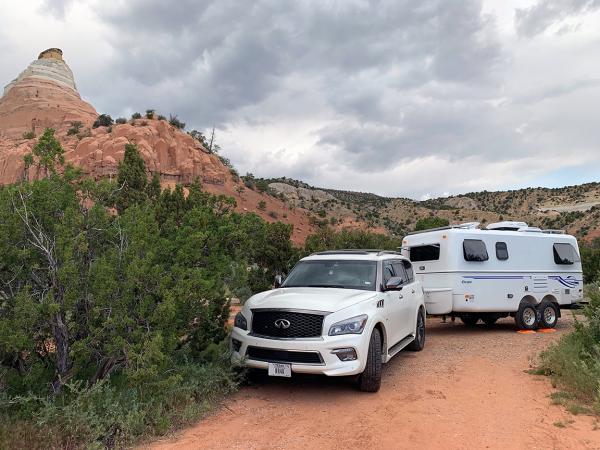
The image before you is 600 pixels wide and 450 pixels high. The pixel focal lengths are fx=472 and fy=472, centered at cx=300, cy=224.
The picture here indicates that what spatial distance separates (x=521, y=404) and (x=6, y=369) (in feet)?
20.1

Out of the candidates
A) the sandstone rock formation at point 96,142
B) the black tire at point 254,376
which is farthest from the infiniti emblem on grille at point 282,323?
the sandstone rock formation at point 96,142

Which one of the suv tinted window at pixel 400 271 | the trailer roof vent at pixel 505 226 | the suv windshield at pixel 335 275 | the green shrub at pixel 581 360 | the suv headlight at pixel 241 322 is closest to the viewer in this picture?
the green shrub at pixel 581 360

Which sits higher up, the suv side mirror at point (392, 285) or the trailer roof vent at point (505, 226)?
the trailer roof vent at point (505, 226)

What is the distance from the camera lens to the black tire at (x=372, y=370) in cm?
630

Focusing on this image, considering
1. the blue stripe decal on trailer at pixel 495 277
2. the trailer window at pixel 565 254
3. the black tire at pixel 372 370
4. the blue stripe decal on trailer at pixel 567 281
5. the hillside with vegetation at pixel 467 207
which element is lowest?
the black tire at pixel 372 370

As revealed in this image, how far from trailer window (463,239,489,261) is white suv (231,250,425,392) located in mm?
4155

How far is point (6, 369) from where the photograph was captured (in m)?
5.14

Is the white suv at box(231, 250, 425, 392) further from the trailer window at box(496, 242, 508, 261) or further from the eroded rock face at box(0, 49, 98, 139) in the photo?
the eroded rock face at box(0, 49, 98, 139)

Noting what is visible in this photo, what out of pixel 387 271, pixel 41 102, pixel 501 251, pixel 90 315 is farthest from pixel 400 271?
pixel 41 102

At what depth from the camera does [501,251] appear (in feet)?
38.1

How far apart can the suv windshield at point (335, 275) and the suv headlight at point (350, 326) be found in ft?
3.18

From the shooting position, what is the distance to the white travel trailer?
1100 cm

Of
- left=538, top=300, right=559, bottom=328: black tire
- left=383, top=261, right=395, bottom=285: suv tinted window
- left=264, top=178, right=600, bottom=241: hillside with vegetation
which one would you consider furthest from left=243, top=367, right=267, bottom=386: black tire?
left=264, top=178, right=600, bottom=241: hillside with vegetation

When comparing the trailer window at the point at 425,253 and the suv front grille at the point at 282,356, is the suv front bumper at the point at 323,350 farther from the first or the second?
the trailer window at the point at 425,253
